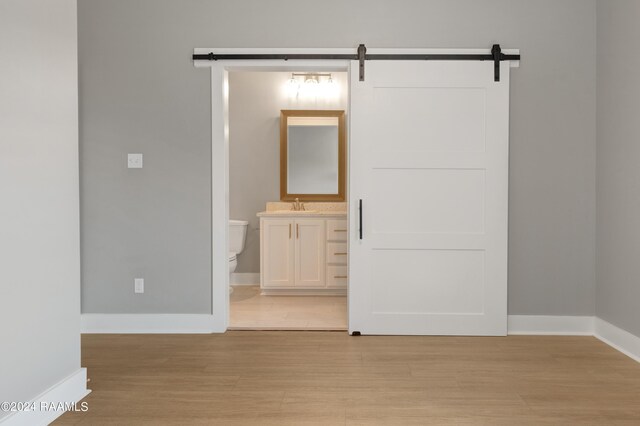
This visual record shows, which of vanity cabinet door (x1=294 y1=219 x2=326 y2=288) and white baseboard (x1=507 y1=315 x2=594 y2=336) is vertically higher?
vanity cabinet door (x1=294 y1=219 x2=326 y2=288)

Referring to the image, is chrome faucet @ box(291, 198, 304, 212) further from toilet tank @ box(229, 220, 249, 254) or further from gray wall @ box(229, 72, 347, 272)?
toilet tank @ box(229, 220, 249, 254)

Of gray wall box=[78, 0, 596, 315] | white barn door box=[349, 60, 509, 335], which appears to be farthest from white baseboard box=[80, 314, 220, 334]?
white barn door box=[349, 60, 509, 335]

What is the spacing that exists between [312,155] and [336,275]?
149 centimetres

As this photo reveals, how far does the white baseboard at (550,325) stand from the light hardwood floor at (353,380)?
0.11 metres

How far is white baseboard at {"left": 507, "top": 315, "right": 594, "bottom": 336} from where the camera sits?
4133 millimetres

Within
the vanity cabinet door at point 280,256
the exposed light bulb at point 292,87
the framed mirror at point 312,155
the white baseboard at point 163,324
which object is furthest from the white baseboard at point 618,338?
the exposed light bulb at point 292,87

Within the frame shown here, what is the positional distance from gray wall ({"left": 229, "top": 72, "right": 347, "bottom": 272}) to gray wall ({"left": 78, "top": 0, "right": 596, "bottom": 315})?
224 centimetres

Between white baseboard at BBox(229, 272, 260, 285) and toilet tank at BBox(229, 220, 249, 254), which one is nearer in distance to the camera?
toilet tank at BBox(229, 220, 249, 254)

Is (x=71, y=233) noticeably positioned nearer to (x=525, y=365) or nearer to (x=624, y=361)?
(x=525, y=365)

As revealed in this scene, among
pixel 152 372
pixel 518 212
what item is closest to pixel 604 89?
pixel 518 212

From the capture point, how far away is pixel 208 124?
13.7 ft

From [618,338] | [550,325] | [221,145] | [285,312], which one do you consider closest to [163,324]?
[285,312]

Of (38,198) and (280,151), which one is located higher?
(280,151)

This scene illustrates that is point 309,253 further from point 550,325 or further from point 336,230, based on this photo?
point 550,325
